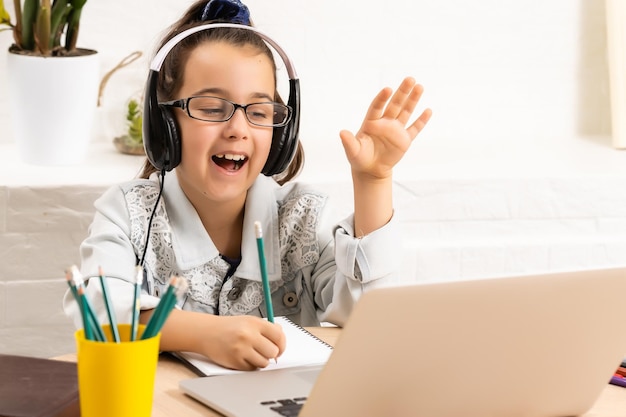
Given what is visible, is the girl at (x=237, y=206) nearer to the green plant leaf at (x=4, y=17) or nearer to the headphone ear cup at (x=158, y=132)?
the headphone ear cup at (x=158, y=132)

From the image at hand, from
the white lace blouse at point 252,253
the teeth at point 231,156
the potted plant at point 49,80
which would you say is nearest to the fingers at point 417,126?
the white lace blouse at point 252,253

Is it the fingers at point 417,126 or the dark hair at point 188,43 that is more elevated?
the dark hair at point 188,43

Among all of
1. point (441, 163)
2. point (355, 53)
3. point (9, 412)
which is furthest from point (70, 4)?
point (9, 412)

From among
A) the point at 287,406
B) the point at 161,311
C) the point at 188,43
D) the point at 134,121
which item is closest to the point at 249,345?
the point at 287,406

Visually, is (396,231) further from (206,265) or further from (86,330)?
(86,330)

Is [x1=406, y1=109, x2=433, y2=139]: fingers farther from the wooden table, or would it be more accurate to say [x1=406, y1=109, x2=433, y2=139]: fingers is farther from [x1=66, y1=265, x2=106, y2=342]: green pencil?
[x1=66, y1=265, x2=106, y2=342]: green pencil

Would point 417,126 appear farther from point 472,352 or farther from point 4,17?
point 4,17

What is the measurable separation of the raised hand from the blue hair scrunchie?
0.91 feet

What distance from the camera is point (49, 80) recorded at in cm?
198

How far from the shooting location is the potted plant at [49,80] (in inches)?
77.7

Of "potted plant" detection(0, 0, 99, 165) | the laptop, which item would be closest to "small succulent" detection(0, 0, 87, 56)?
"potted plant" detection(0, 0, 99, 165)

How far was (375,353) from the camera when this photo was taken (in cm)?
89

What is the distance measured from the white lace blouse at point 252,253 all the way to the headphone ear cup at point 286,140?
49 mm

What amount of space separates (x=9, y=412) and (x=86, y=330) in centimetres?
11
